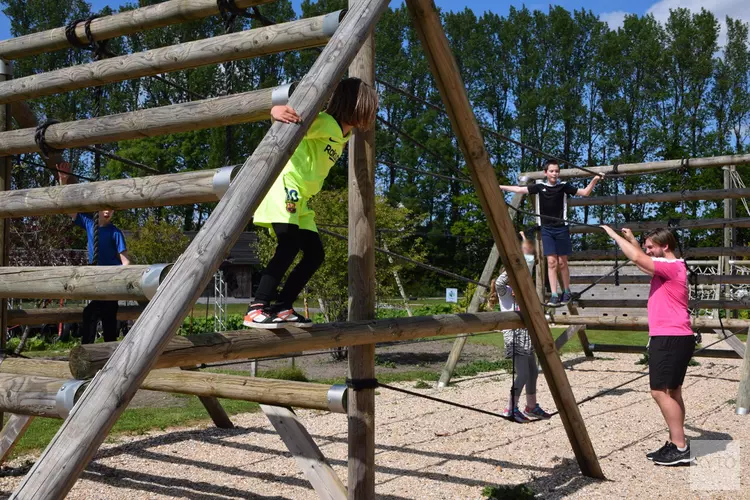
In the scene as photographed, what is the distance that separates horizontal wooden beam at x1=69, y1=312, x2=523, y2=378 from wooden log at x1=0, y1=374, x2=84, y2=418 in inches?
4.1

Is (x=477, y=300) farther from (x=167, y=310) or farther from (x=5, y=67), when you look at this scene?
(x=167, y=310)

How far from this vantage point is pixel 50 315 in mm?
5875

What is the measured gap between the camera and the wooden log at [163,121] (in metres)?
3.28

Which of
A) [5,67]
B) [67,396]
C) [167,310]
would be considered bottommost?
[67,396]

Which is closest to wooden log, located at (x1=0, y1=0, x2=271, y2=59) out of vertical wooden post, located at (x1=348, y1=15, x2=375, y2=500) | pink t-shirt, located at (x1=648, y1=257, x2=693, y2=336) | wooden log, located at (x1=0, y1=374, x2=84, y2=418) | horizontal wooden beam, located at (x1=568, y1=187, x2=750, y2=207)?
vertical wooden post, located at (x1=348, y1=15, x2=375, y2=500)

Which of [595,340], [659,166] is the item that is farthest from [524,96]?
[659,166]

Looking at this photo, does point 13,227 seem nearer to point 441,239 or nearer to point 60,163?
point 60,163

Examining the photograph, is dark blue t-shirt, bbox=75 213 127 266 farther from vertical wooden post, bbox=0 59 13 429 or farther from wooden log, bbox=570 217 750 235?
wooden log, bbox=570 217 750 235

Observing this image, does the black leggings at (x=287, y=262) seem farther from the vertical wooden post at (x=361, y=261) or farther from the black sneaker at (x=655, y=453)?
the black sneaker at (x=655, y=453)

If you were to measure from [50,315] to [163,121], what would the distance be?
3044mm

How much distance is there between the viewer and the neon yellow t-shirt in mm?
3502

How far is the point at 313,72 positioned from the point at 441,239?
43019 mm

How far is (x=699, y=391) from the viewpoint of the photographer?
9.69 meters

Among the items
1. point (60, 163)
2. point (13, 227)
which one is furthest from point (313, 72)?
point (13, 227)
